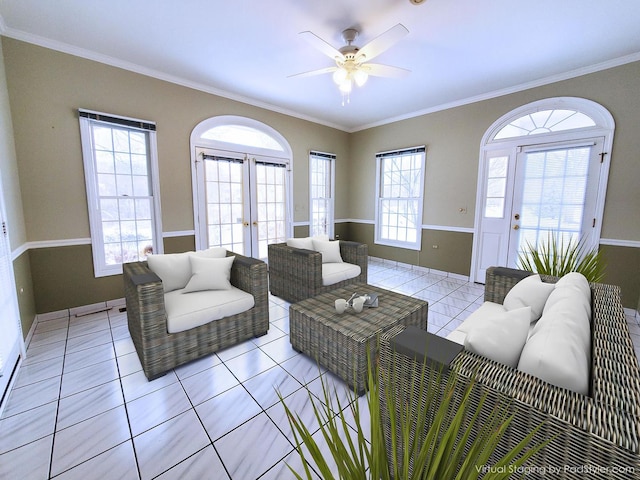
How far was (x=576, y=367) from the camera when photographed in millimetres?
879

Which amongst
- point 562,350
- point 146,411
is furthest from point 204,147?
point 562,350

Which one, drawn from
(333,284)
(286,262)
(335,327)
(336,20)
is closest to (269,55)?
(336,20)

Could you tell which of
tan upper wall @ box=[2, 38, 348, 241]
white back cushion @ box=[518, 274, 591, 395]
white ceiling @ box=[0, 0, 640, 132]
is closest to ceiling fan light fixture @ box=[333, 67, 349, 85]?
white ceiling @ box=[0, 0, 640, 132]

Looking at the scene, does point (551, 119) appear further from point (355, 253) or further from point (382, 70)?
point (355, 253)

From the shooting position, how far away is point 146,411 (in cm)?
167

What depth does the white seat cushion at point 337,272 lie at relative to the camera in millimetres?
3109

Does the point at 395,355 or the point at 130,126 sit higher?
the point at 130,126

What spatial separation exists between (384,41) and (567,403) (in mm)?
2475

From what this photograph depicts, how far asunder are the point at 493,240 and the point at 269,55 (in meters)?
3.91

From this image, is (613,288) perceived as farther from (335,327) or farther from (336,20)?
(336,20)

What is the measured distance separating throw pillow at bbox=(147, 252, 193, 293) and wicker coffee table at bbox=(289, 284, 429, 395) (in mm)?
1095

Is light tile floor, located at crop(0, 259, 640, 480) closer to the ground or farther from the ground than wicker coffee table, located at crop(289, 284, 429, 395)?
closer to the ground

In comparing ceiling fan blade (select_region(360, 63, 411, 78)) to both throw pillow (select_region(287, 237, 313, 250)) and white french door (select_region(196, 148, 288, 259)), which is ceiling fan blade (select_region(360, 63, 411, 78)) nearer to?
throw pillow (select_region(287, 237, 313, 250))

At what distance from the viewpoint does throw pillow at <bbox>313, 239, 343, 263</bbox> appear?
349cm
